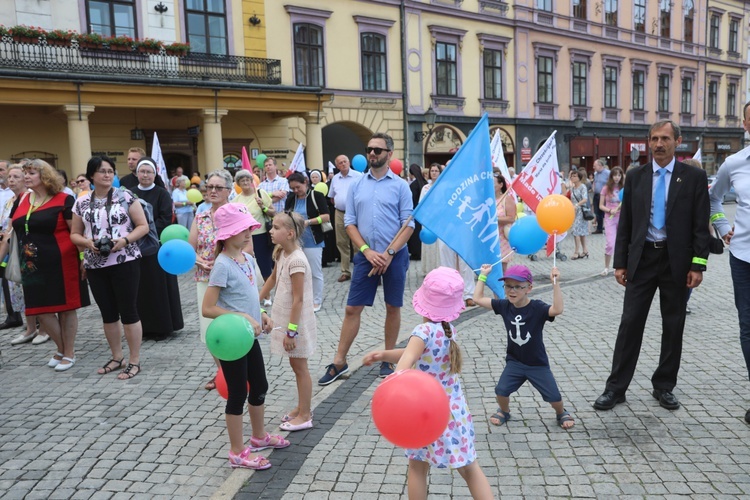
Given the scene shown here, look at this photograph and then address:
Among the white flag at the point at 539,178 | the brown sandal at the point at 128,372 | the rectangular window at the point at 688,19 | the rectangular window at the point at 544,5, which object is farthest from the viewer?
the rectangular window at the point at 688,19

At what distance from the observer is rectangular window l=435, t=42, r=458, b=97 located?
83.8 feet

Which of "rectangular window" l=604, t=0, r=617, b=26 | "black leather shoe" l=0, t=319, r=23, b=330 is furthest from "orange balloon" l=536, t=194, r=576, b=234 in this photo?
"rectangular window" l=604, t=0, r=617, b=26

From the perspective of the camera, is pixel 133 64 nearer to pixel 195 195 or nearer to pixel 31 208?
pixel 195 195

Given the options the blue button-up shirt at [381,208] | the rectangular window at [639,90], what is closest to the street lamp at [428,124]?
the rectangular window at [639,90]

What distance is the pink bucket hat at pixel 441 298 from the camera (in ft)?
9.87

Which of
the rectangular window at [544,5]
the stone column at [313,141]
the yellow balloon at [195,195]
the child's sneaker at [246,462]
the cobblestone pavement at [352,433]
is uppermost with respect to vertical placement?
the rectangular window at [544,5]

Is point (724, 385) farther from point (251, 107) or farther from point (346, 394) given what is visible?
point (251, 107)

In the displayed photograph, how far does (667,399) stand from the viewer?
441cm

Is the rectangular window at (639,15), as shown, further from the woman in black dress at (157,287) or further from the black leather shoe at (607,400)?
the black leather shoe at (607,400)

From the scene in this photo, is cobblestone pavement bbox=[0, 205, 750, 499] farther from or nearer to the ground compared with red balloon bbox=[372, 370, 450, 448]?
nearer to the ground

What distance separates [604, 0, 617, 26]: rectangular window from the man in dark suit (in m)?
31.6

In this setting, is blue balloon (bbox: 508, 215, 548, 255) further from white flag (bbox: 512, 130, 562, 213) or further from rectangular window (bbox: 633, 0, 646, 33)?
rectangular window (bbox: 633, 0, 646, 33)

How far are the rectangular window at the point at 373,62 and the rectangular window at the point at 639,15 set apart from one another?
Answer: 710 inches

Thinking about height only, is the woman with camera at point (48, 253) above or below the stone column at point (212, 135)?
below
